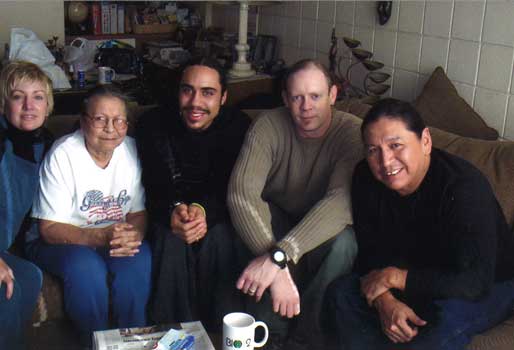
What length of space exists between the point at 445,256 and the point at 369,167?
1.16 feet

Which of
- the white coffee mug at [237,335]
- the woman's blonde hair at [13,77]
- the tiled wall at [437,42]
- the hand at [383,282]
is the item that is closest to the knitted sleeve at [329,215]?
the hand at [383,282]

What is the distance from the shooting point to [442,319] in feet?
5.59

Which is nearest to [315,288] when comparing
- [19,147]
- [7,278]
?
[7,278]

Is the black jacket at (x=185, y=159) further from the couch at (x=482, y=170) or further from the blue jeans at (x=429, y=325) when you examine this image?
the blue jeans at (x=429, y=325)

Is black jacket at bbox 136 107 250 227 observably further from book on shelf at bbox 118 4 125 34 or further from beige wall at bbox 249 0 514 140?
book on shelf at bbox 118 4 125 34

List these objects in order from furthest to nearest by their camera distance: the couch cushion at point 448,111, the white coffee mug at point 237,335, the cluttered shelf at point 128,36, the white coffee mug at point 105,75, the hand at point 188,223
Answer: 1. the cluttered shelf at point 128,36
2. the white coffee mug at point 105,75
3. the couch cushion at point 448,111
4. the hand at point 188,223
5. the white coffee mug at point 237,335

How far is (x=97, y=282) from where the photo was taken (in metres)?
1.99

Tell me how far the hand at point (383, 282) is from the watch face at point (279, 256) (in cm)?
25

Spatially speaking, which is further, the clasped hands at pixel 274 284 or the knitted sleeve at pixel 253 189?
the knitted sleeve at pixel 253 189

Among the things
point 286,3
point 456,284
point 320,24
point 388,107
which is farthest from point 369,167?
point 286,3

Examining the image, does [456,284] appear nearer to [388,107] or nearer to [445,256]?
[445,256]

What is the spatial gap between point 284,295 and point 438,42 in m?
1.44

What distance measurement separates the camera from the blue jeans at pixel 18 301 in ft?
6.10

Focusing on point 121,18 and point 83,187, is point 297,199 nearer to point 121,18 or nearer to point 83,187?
point 83,187
